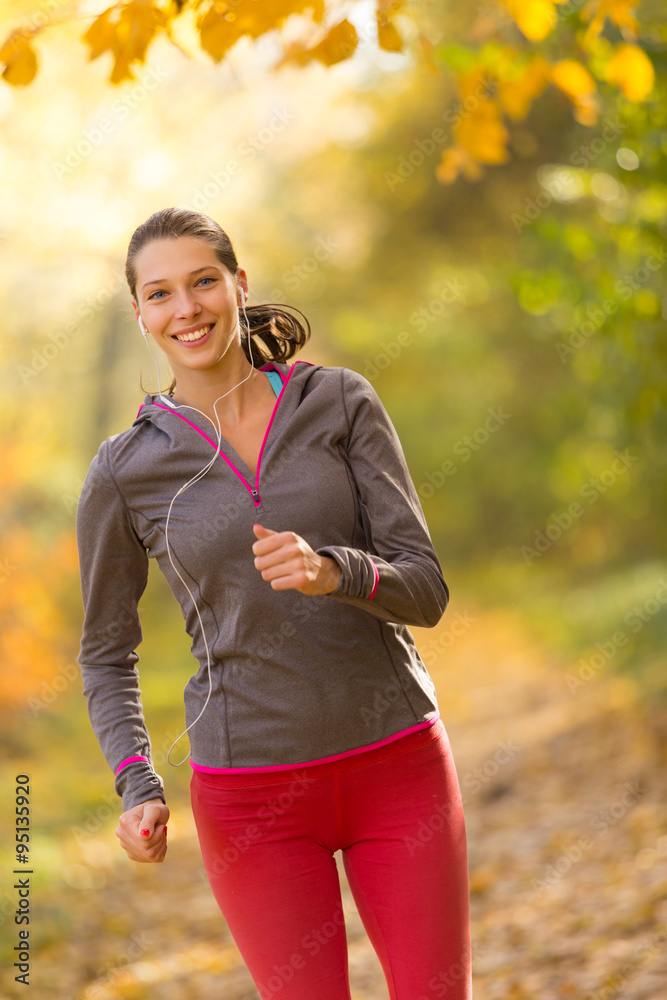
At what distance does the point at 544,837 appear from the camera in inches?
214

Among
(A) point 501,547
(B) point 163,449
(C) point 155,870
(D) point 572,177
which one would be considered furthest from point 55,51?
(A) point 501,547

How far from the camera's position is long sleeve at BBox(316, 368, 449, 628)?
170 cm

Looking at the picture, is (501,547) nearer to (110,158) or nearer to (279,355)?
(110,158)

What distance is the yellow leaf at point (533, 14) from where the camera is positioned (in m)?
2.49

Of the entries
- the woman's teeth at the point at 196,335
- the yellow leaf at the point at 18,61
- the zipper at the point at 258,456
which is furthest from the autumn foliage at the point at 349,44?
the zipper at the point at 258,456

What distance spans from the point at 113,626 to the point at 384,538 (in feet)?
1.94

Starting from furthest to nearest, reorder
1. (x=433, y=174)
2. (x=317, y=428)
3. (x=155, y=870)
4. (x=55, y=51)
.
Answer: (x=433, y=174) → (x=55, y=51) → (x=155, y=870) → (x=317, y=428)

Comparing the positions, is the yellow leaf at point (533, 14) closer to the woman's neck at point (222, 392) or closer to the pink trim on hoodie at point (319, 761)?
the woman's neck at point (222, 392)

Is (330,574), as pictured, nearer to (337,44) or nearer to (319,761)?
(319,761)

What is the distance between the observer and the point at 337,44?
2.47 meters

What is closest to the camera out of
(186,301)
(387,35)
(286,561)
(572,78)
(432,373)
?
(286,561)

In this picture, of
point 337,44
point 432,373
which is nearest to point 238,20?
point 337,44

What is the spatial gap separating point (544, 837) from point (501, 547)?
11861 mm

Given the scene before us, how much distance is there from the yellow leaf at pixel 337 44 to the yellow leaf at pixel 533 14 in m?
0.40
